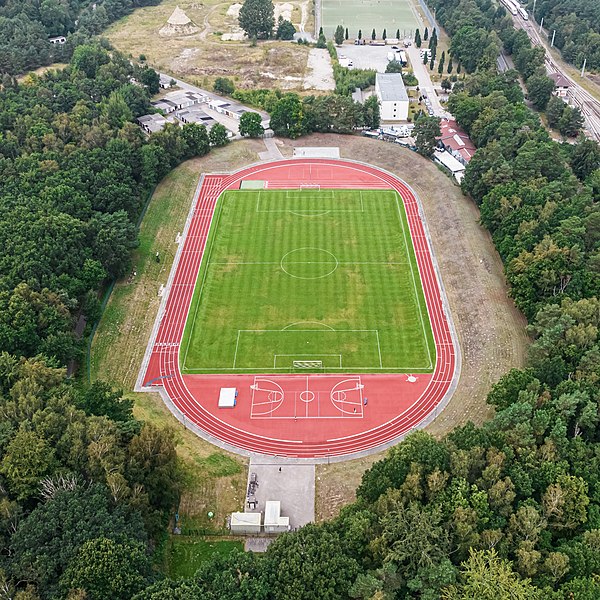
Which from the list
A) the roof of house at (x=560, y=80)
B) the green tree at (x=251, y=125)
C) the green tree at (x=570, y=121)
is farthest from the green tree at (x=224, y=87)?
the roof of house at (x=560, y=80)

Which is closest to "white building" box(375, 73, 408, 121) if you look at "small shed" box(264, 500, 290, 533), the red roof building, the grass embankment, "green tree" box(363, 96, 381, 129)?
"green tree" box(363, 96, 381, 129)

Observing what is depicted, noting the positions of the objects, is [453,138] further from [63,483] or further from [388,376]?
[63,483]

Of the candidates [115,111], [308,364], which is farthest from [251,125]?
[308,364]

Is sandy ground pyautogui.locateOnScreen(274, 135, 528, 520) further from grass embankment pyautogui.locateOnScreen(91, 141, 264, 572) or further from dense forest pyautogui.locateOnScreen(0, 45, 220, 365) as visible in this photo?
dense forest pyautogui.locateOnScreen(0, 45, 220, 365)

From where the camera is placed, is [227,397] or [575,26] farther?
[575,26]

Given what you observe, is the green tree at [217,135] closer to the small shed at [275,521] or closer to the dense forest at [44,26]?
the dense forest at [44,26]

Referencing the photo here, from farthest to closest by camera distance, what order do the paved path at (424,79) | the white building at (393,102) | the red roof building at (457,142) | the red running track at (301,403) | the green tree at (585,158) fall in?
the paved path at (424,79)
the white building at (393,102)
the red roof building at (457,142)
the green tree at (585,158)
the red running track at (301,403)

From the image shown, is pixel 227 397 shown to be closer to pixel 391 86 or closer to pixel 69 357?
pixel 69 357
